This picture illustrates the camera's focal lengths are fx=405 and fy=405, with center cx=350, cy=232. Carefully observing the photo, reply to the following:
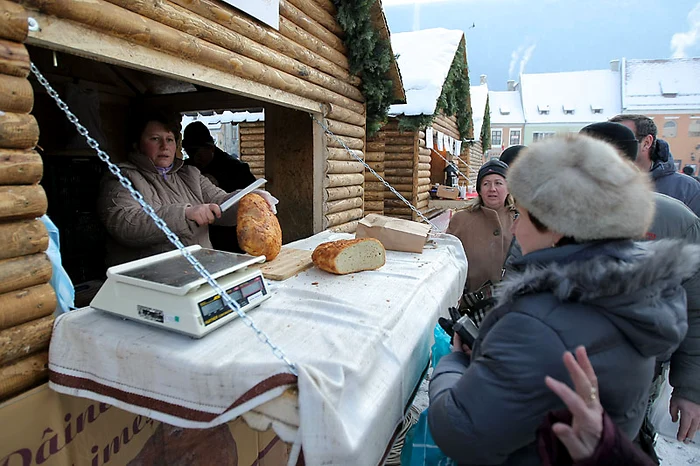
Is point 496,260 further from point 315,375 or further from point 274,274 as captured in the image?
point 315,375

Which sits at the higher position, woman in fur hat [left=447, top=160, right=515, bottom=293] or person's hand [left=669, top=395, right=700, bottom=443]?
woman in fur hat [left=447, top=160, right=515, bottom=293]

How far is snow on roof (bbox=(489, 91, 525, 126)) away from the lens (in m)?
40.9

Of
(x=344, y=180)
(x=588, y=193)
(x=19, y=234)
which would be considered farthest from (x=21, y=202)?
(x=344, y=180)

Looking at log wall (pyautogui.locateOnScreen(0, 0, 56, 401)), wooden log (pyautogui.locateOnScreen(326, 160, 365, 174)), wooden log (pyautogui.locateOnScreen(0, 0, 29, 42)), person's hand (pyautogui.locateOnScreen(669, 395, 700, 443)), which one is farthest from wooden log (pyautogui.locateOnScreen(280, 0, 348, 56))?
person's hand (pyautogui.locateOnScreen(669, 395, 700, 443))

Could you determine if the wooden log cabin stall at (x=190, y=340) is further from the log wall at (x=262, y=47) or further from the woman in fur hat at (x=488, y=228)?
the woman in fur hat at (x=488, y=228)

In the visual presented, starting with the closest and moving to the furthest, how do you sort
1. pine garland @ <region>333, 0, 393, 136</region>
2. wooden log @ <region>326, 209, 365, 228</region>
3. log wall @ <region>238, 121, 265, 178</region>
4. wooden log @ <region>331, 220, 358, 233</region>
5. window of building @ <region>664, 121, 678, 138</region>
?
1. pine garland @ <region>333, 0, 393, 136</region>
2. wooden log @ <region>326, 209, 365, 228</region>
3. wooden log @ <region>331, 220, 358, 233</region>
4. log wall @ <region>238, 121, 265, 178</region>
5. window of building @ <region>664, 121, 678, 138</region>

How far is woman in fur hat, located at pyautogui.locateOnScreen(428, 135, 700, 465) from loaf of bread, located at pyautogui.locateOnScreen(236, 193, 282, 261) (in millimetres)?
1868

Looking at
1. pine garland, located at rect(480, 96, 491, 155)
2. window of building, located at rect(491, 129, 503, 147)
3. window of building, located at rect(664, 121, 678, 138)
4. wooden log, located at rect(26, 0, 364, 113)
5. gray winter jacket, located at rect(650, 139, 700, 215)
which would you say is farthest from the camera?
window of building, located at rect(491, 129, 503, 147)

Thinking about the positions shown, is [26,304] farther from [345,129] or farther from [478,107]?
[478,107]

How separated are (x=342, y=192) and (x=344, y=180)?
0.18 metres

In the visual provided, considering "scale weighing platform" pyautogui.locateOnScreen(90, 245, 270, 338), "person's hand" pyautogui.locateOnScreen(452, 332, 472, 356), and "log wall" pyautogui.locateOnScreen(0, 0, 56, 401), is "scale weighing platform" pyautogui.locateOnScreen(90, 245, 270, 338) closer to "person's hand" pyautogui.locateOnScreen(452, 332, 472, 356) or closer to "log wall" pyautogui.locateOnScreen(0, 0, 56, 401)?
"log wall" pyautogui.locateOnScreen(0, 0, 56, 401)

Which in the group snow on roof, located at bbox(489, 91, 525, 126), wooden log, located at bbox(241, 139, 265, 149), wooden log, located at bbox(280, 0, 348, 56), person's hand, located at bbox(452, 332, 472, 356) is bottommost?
person's hand, located at bbox(452, 332, 472, 356)

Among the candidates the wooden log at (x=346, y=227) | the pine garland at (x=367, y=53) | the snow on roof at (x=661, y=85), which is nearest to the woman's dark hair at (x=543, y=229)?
the wooden log at (x=346, y=227)

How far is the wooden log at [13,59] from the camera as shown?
1.81m
